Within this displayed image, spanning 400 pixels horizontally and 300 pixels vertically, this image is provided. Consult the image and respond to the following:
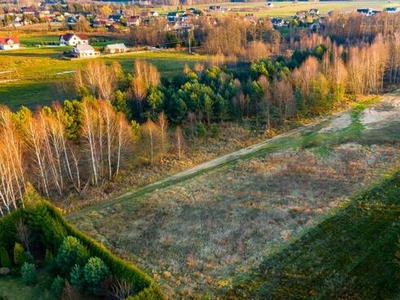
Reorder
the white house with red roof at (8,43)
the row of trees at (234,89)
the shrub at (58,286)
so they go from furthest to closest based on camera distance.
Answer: the white house with red roof at (8,43) < the row of trees at (234,89) < the shrub at (58,286)

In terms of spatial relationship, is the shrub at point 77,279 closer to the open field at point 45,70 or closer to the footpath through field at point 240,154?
the footpath through field at point 240,154

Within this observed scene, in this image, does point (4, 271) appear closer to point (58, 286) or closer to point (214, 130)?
point (58, 286)

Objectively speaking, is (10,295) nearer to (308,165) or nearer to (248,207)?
(248,207)

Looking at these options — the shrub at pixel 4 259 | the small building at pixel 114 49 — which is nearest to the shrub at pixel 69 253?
the shrub at pixel 4 259

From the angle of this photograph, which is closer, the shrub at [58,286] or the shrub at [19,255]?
the shrub at [58,286]

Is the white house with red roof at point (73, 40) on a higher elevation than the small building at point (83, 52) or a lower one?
higher

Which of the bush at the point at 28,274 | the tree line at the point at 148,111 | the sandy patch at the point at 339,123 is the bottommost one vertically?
the sandy patch at the point at 339,123

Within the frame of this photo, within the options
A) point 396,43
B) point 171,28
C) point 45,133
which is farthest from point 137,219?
point 171,28

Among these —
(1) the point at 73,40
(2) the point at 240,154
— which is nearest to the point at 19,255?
(2) the point at 240,154

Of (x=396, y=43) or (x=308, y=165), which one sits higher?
(x=396, y=43)
